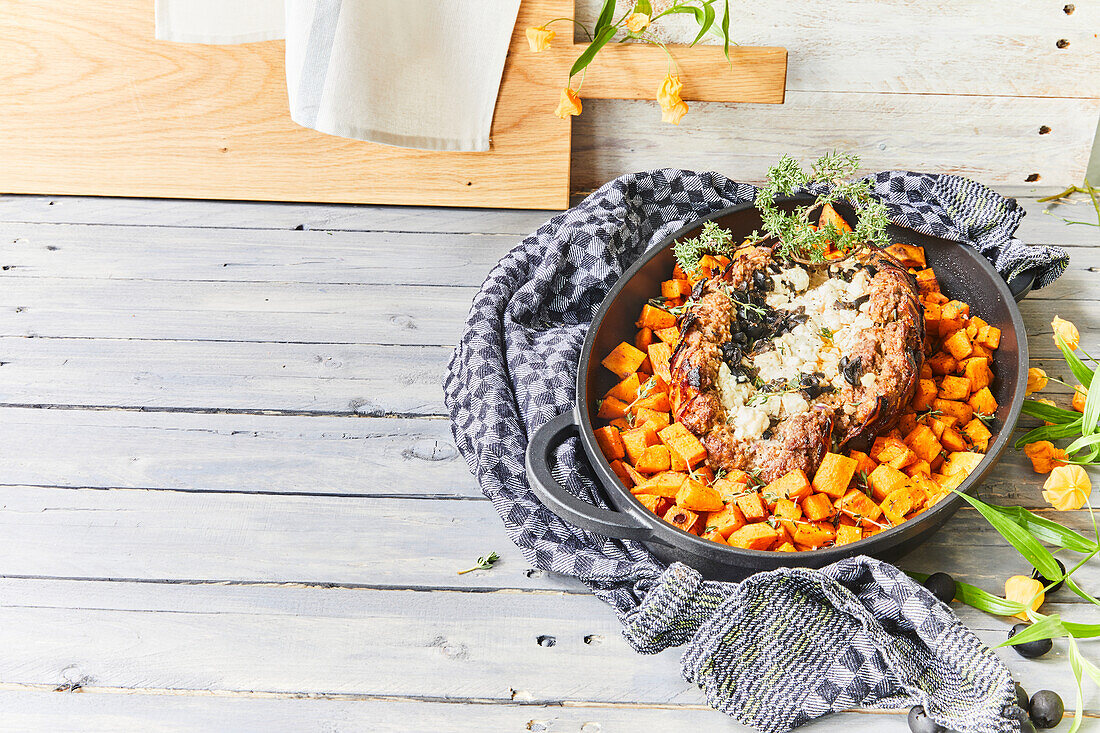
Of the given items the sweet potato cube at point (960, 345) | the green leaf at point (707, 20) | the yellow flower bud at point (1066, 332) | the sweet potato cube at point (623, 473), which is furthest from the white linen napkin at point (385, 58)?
the yellow flower bud at point (1066, 332)

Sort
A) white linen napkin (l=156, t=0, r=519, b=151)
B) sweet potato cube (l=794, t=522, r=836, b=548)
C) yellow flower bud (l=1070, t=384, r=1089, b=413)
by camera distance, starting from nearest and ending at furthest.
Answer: sweet potato cube (l=794, t=522, r=836, b=548)
yellow flower bud (l=1070, t=384, r=1089, b=413)
white linen napkin (l=156, t=0, r=519, b=151)

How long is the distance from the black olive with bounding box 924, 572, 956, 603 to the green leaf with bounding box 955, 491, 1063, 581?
0.08 metres

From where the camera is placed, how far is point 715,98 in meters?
1.43

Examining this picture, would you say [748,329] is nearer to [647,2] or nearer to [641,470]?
[641,470]

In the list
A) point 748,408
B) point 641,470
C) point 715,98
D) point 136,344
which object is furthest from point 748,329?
point 136,344

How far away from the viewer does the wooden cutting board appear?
141 centimetres

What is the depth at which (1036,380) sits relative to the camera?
3.74 ft

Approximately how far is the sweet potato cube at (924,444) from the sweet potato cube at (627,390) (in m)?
0.32

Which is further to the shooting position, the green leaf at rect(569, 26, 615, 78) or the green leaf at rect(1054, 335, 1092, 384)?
the green leaf at rect(569, 26, 615, 78)

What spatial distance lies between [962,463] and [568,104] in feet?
2.65

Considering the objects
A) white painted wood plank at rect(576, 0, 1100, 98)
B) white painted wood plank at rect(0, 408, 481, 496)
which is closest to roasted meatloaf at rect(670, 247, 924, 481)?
white painted wood plank at rect(0, 408, 481, 496)

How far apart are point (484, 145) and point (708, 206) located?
0.40 m

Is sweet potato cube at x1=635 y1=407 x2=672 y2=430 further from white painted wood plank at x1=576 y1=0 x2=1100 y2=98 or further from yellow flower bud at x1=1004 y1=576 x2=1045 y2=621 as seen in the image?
white painted wood plank at x1=576 y1=0 x2=1100 y2=98

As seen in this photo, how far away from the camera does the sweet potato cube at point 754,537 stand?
35.1 inches
